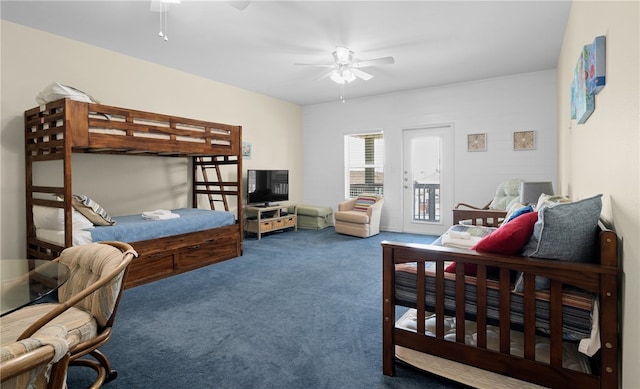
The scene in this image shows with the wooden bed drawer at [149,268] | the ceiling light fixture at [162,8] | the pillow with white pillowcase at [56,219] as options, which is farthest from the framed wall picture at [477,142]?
the pillow with white pillowcase at [56,219]

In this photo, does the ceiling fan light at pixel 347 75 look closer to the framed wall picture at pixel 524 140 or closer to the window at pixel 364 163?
the window at pixel 364 163

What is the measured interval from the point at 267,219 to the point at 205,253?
1.84 m

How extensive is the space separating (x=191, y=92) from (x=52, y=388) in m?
4.67

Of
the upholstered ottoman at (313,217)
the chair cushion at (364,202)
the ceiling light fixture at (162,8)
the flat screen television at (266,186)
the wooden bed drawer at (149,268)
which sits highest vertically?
the ceiling light fixture at (162,8)

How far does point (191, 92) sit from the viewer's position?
4.87m

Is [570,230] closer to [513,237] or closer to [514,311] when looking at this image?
[513,237]

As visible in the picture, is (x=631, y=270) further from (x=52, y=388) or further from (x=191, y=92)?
(x=191, y=92)

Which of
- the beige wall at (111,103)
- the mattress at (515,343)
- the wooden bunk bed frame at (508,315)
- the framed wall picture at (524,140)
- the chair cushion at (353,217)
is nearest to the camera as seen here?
the wooden bunk bed frame at (508,315)

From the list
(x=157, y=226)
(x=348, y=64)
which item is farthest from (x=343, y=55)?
(x=157, y=226)

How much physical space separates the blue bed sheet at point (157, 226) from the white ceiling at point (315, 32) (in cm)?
199

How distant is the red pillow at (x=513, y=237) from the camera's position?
1.52 m

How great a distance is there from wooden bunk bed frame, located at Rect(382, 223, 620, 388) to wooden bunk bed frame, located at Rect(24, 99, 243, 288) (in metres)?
2.65

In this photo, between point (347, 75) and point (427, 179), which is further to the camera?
point (427, 179)

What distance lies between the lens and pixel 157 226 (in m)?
3.43
